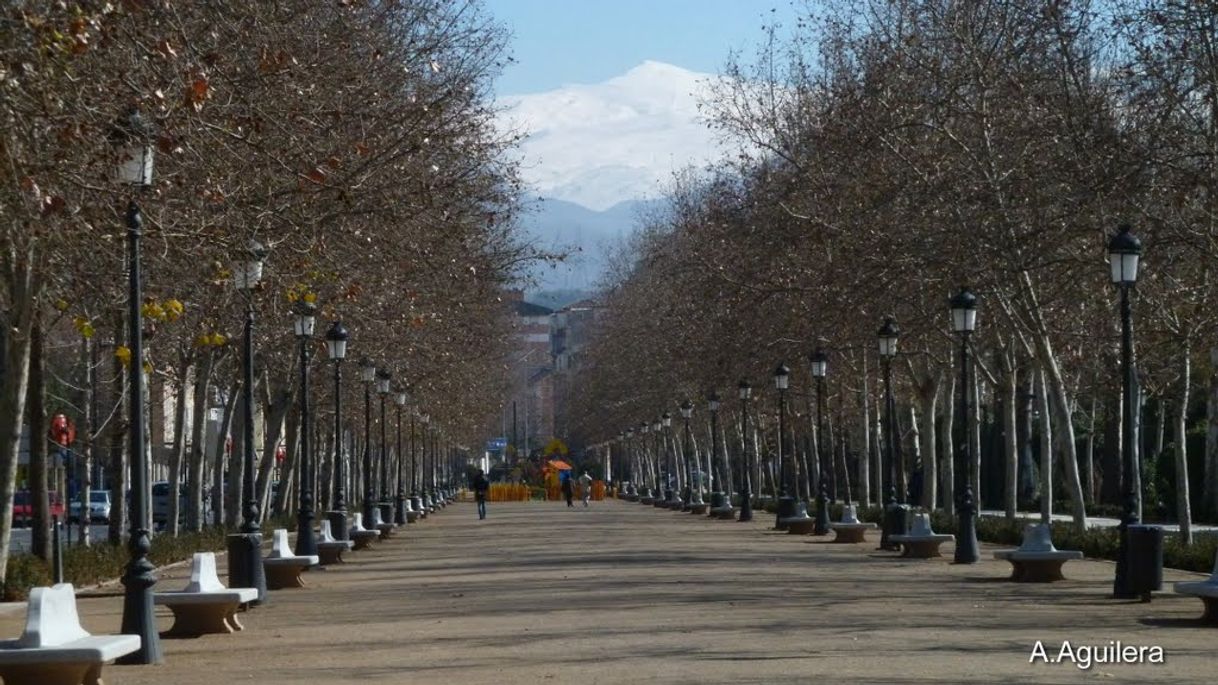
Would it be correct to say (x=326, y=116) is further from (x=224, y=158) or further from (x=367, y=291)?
(x=367, y=291)

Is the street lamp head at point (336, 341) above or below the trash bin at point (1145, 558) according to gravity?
above

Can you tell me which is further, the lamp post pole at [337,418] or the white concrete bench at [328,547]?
the lamp post pole at [337,418]

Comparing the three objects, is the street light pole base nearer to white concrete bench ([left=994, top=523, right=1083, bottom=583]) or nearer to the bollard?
the bollard

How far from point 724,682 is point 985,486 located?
233 ft

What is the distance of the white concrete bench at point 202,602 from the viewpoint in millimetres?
21031

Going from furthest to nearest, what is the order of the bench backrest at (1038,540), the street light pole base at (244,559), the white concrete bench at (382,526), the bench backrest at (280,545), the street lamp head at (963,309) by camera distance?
the white concrete bench at (382,526) < the street lamp head at (963,309) < the bench backrest at (280,545) < the bench backrest at (1038,540) < the street light pole base at (244,559)

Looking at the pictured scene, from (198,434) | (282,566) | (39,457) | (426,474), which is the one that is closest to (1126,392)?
(282,566)

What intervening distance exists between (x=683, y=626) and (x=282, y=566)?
1079 cm

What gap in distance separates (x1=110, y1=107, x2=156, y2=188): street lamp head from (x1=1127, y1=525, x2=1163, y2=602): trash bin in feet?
36.5

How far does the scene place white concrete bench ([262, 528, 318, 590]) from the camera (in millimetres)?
29484

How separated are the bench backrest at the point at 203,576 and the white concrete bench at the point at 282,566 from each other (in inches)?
299

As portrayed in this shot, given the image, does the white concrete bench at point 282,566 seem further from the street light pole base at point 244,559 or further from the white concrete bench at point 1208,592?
the white concrete bench at point 1208,592

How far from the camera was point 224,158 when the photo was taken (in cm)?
2341

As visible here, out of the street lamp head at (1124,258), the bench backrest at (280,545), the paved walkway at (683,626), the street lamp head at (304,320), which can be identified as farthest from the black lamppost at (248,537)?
the street lamp head at (1124,258)
